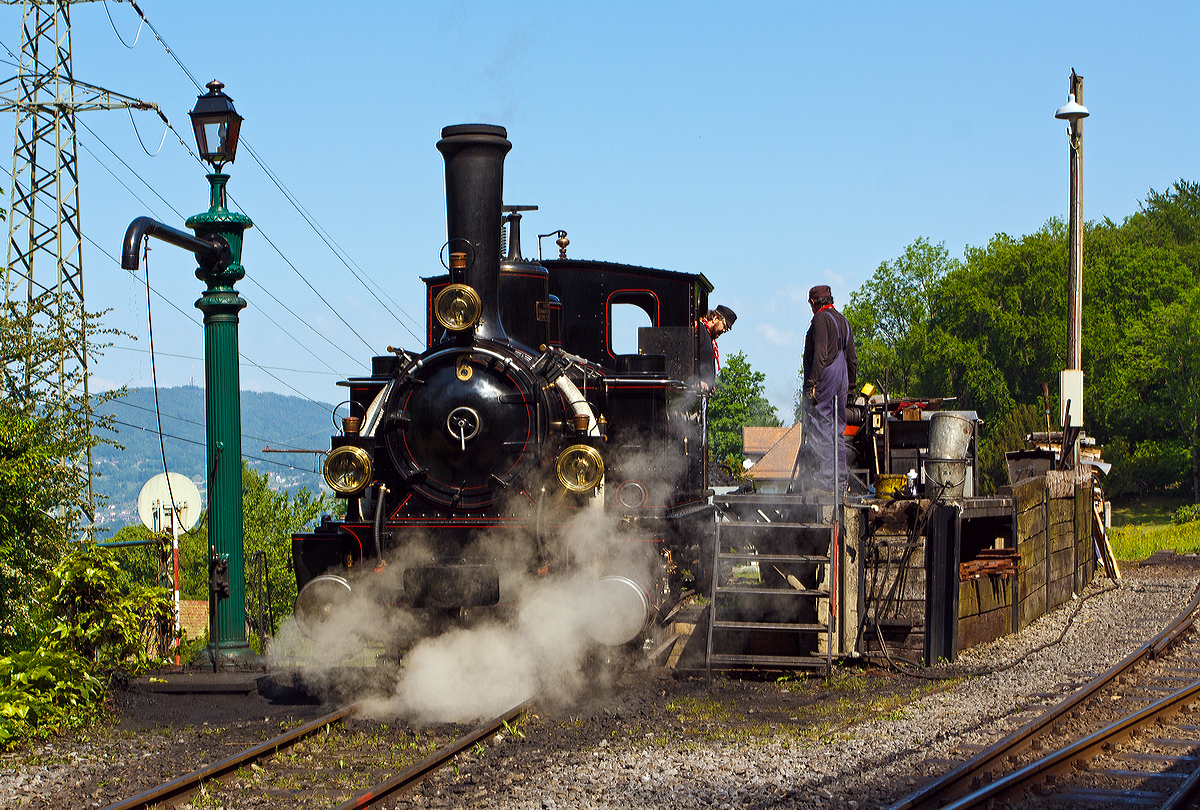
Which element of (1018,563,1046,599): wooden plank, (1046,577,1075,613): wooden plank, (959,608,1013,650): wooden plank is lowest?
(1046,577,1075,613): wooden plank

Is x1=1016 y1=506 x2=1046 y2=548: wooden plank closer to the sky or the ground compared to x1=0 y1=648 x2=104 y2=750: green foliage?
closer to the sky

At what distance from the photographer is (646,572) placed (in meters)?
7.87

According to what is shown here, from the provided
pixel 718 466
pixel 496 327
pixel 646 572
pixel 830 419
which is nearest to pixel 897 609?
pixel 830 419

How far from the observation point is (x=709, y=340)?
1084 centimetres

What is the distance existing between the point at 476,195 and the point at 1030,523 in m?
6.35

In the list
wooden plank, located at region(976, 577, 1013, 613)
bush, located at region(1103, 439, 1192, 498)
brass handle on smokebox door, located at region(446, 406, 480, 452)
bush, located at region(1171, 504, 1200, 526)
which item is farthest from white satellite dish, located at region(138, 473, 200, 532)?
bush, located at region(1103, 439, 1192, 498)

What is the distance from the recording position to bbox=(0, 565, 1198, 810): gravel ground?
521 centimetres

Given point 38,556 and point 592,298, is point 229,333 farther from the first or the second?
point 592,298

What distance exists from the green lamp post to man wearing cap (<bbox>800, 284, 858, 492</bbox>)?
4.55 meters

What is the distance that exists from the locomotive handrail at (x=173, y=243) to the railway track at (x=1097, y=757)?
609 centimetres

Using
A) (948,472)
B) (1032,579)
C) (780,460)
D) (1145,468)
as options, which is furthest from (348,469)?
(1145,468)

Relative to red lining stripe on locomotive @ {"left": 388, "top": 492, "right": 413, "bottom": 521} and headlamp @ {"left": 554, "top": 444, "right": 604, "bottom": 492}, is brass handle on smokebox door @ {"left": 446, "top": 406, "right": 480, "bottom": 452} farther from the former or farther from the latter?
headlamp @ {"left": 554, "top": 444, "right": 604, "bottom": 492}

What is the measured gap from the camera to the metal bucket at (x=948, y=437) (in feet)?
33.9

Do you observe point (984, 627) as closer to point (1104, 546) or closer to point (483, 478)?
point (483, 478)
